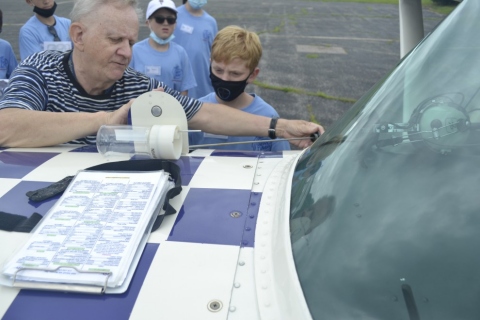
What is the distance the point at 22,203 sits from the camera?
3.97 feet

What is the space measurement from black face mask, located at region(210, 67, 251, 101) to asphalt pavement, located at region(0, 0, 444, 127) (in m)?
0.80

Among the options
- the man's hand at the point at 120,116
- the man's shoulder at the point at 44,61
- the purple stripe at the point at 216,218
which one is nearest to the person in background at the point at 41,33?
the man's shoulder at the point at 44,61

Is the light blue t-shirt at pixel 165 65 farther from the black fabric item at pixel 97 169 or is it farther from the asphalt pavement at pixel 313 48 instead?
the black fabric item at pixel 97 169

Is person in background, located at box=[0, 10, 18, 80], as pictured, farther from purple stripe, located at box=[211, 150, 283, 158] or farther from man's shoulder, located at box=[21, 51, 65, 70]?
purple stripe, located at box=[211, 150, 283, 158]

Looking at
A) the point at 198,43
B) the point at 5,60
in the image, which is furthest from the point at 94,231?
the point at 5,60

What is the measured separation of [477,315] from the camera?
2.06ft

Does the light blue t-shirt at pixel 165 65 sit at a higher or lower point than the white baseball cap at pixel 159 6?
lower

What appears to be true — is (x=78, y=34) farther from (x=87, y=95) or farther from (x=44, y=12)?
(x=44, y=12)

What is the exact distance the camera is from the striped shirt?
166 centimetres

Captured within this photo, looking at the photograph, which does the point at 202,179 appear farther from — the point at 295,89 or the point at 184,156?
the point at 295,89

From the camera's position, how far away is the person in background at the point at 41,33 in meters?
3.25

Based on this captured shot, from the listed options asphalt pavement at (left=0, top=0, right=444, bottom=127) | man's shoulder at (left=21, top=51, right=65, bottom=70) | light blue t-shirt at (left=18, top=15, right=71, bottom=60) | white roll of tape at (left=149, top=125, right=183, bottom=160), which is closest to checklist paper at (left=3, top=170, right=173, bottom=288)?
white roll of tape at (left=149, top=125, right=183, bottom=160)

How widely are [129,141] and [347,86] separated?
5.39 meters

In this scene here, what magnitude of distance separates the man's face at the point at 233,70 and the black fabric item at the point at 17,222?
1.10 metres
